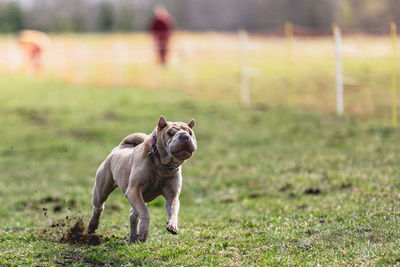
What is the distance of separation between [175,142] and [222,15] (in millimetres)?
105256

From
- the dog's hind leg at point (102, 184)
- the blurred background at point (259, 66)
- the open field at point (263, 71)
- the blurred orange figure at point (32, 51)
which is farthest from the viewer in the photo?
the blurred orange figure at point (32, 51)

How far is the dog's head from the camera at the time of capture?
6379 millimetres

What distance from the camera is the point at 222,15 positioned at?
10888 centimetres

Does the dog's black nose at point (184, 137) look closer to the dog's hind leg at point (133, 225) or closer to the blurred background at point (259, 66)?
the dog's hind leg at point (133, 225)

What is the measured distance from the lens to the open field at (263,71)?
88.0ft

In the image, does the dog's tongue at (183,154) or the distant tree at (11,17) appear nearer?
the dog's tongue at (183,154)

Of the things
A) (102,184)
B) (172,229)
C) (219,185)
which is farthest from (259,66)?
(172,229)

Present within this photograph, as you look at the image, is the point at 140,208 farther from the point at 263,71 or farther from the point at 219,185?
the point at 263,71

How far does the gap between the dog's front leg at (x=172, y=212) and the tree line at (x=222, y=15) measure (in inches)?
2795

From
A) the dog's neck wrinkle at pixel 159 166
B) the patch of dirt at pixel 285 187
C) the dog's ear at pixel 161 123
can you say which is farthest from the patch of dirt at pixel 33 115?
the dog's ear at pixel 161 123

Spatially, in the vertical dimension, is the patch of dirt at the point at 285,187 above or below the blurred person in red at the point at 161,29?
below

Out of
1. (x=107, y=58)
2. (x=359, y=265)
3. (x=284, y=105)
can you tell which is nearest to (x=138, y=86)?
(x=284, y=105)

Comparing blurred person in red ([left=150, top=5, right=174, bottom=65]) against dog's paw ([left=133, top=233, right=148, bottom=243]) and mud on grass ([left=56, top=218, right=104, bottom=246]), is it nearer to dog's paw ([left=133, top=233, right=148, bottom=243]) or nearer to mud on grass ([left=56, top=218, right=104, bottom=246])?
mud on grass ([left=56, top=218, right=104, bottom=246])

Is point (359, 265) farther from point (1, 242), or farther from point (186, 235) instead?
point (1, 242)
